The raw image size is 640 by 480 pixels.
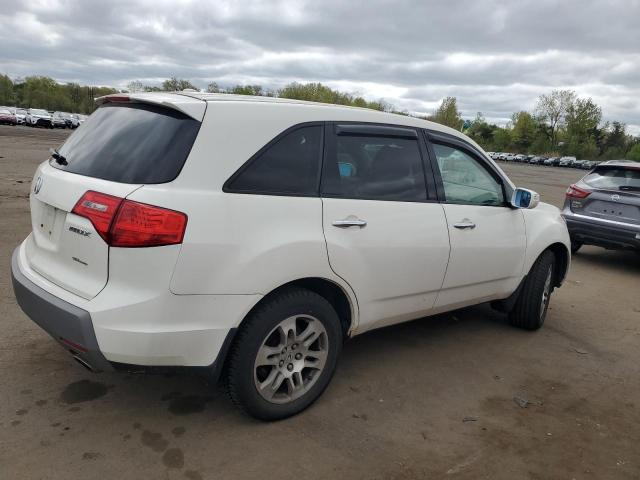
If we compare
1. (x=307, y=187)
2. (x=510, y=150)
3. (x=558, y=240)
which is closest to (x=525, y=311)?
(x=558, y=240)

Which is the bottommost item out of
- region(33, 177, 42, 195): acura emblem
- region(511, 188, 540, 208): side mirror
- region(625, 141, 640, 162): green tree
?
region(33, 177, 42, 195): acura emblem

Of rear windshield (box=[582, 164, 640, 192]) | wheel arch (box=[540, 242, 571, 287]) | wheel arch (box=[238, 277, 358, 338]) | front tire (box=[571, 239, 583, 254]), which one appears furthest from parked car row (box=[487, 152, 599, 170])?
wheel arch (box=[238, 277, 358, 338])

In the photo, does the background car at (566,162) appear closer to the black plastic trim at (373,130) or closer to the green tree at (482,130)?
the green tree at (482,130)

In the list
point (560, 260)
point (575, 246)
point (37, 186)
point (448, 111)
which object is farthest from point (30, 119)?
point (560, 260)

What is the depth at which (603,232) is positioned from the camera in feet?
25.7

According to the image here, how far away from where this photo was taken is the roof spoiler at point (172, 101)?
275 cm

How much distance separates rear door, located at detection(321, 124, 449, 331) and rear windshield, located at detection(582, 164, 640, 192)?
5.42 meters

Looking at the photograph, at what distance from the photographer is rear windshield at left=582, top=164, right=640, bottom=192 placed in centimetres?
775

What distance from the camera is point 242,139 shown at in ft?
9.25

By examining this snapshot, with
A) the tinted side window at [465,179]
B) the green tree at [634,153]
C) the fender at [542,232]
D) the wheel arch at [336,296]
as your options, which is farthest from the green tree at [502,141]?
the wheel arch at [336,296]

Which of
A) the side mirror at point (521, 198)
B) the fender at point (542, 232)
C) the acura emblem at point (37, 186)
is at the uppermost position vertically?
the side mirror at point (521, 198)

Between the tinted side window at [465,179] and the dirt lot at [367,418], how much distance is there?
1.25 m

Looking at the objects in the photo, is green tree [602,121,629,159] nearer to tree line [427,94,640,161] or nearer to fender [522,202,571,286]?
tree line [427,94,640,161]

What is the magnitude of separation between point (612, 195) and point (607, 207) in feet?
0.60
